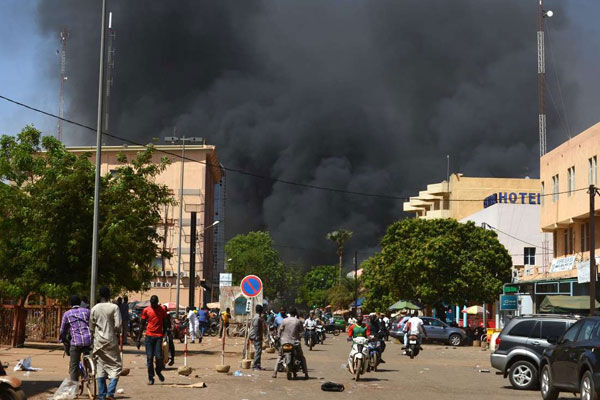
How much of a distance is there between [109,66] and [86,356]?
59.7m

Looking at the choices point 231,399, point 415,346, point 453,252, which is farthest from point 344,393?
point 453,252

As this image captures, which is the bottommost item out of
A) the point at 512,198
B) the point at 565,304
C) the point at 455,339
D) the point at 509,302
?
the point at 455,339

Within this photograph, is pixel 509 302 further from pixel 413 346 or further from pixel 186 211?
pixel 186 211

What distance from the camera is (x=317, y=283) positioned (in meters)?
167

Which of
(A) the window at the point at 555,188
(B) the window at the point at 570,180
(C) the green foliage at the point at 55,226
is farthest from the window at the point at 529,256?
(C) the green foliage at the point at 55,226

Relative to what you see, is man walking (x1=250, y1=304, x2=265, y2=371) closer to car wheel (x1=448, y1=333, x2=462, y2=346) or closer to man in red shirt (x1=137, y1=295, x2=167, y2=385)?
man in red shirt (x1=137, y1=295, x2=167, y2=385)

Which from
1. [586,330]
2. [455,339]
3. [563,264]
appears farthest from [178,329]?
[586,330]

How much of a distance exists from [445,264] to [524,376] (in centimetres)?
4516

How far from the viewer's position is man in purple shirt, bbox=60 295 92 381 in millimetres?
15922

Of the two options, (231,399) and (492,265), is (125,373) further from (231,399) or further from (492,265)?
(492,265)

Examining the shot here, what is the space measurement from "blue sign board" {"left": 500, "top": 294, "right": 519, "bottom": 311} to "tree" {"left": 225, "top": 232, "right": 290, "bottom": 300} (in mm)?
62832

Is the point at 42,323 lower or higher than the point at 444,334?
higher

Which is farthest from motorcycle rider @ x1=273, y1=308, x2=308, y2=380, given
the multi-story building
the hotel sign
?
the hotel sign

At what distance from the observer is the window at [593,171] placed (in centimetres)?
4862
